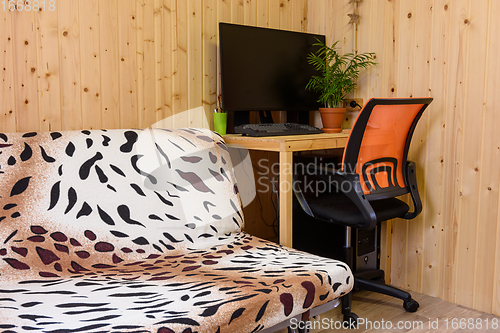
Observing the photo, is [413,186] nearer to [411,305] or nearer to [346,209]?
[346,209]

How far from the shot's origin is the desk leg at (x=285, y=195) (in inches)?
76.5

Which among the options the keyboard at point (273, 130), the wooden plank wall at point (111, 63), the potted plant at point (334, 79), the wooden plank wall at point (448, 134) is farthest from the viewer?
the potted plant at point (334, 79)

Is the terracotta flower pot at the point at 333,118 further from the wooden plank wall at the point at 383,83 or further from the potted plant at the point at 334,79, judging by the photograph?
the wooden plank wall at the point at 383,83

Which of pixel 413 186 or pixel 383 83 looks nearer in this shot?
pixel 413 186

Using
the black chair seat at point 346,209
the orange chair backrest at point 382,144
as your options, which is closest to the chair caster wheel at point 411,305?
the black chair seat at point 346,209

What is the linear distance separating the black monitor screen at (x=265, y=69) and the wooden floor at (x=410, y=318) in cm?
119

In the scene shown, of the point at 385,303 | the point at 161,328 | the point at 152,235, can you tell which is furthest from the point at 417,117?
the point at 161,328

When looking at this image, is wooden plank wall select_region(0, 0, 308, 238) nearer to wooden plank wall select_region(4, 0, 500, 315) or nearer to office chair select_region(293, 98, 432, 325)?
wooden plank wall select_region(4, 0, 500, 315)

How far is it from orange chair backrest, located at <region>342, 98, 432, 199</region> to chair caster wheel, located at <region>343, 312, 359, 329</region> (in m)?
0.57

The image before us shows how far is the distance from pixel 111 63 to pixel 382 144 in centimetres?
135

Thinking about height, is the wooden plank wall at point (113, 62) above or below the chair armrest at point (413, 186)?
above

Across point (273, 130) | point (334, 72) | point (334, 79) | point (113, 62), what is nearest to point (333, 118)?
point (334, 79)

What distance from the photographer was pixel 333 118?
2.52m

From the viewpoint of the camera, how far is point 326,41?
2.78m
